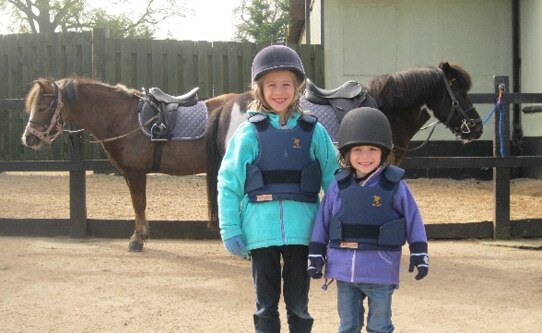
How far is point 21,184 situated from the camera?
12367mm

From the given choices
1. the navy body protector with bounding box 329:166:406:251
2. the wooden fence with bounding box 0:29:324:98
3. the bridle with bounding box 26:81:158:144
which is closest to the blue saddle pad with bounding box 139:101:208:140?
the bridle with bounding box 26:81:158:144

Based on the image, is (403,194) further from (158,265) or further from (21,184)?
(21,184)

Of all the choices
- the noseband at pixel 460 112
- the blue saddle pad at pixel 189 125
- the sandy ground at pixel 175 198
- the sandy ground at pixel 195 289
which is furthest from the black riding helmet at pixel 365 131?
the sandy ground at pixel 175 198

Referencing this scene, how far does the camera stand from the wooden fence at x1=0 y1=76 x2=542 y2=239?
6.93 metres

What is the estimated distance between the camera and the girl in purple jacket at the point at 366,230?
2.90 metres

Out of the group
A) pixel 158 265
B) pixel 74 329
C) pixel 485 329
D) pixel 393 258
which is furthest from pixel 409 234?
pixel 158 265

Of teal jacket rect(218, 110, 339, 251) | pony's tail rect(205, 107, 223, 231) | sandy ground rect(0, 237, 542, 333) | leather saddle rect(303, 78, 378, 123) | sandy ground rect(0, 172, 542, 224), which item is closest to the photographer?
teal jacket rect(218, 110, 339, 251)

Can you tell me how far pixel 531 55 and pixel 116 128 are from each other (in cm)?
806

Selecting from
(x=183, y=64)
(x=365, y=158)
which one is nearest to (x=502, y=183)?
(x=365, y=158)

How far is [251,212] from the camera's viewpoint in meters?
3.09

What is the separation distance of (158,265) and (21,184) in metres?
7.48

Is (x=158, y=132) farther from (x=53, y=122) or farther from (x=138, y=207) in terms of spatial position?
(x=53, y=122)

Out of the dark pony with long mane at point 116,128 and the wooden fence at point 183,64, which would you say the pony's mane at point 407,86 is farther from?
the wooden fence at point 183,64

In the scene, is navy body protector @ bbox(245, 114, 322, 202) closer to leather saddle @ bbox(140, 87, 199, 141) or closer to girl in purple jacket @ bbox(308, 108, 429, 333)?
girl in purple jacket @ bbox(308, 108, 429, 333)
